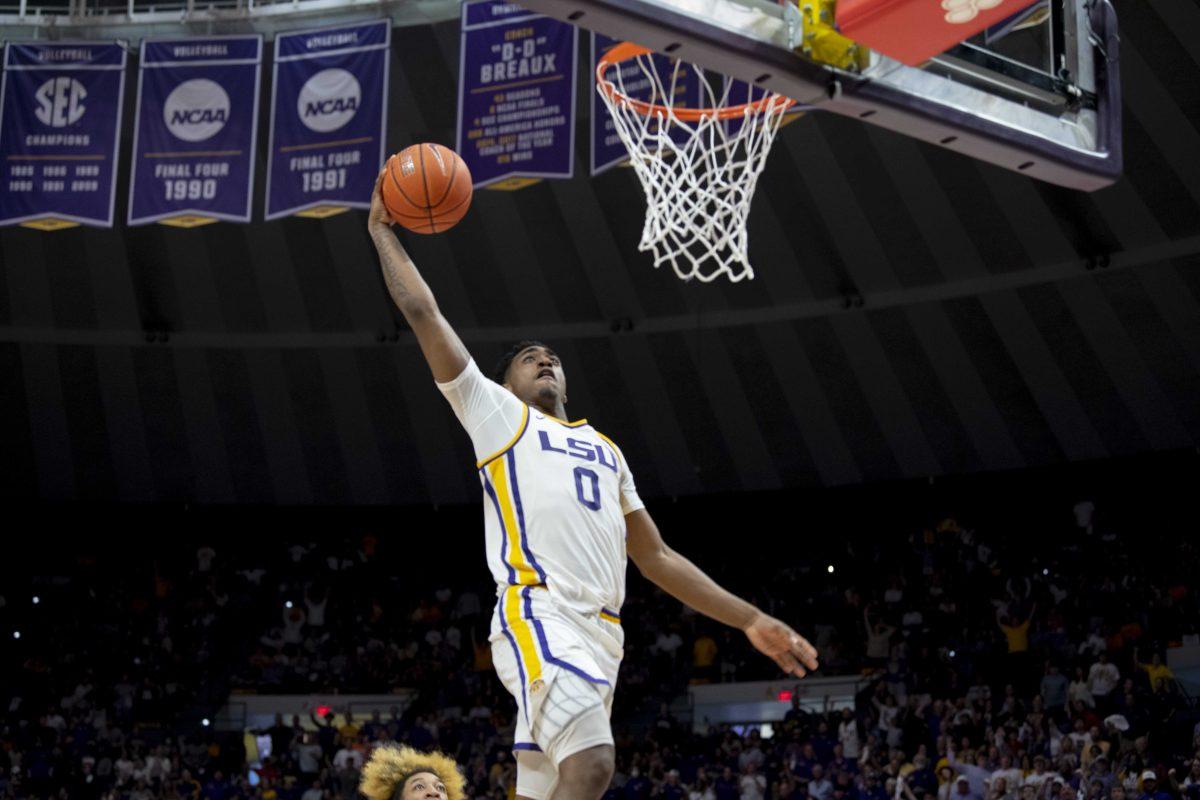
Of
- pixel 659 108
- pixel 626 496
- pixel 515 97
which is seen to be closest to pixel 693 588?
pixel 626 496

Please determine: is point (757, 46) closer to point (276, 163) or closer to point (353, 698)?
point (276, 163)

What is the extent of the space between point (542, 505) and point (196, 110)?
1253 cm

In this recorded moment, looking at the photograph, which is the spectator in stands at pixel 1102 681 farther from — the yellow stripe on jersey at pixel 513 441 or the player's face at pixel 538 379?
the yellow stripe on jersey at pixel 513 441

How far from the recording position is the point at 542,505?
510 cm

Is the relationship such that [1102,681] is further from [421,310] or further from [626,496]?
[421,310]

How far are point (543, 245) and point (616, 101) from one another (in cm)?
1147

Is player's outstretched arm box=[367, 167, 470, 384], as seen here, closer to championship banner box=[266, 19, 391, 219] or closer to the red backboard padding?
the red backboard padding

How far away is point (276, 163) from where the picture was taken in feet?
53.3

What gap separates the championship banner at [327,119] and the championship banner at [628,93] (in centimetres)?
230

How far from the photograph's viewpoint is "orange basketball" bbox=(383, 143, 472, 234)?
5.43m

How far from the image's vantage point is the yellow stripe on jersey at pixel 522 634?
4.87m

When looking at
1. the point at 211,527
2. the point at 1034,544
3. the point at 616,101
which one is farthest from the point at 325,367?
the point at 616,101

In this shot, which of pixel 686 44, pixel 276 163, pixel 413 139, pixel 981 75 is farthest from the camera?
pixel 413 139

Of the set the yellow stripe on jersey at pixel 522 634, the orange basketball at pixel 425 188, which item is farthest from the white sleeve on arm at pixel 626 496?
the orange basketball at pixel 425 188
